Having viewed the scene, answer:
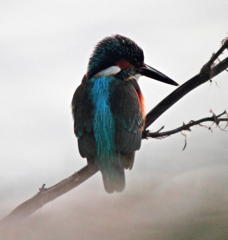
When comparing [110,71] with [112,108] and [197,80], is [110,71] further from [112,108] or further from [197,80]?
[197,80]

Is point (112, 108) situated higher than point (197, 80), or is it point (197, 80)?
point (112, 108)

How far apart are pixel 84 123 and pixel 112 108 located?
0.54ft

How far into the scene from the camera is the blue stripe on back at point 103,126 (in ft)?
6.15

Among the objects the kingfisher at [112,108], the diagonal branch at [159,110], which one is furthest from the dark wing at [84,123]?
the diagonal branch at [159,110]

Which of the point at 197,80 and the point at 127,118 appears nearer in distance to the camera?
the point at 197,80

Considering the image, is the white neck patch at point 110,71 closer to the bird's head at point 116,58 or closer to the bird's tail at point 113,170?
the bird's head at point 116,58

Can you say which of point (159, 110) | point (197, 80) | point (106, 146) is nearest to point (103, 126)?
point (106, 146)

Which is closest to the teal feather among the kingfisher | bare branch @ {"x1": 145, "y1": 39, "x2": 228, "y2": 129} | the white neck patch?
the kingfisher

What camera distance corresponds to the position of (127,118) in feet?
6.91

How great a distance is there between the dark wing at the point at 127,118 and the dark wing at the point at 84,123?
0.42 ft

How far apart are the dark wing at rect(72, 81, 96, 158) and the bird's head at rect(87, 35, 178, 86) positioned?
0.13m

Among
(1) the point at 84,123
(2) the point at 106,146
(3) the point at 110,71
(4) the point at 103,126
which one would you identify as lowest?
(2) the point at 106,146

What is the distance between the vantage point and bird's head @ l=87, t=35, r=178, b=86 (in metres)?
2.34

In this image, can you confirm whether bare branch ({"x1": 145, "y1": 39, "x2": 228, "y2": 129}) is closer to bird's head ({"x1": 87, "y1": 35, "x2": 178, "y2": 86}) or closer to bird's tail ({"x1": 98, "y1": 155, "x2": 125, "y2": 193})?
bird's tail ({"x1": 98, "y1": 155, "x2": 125, "y2": 193})
